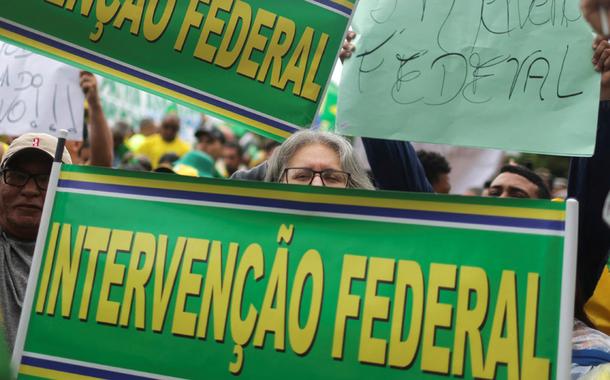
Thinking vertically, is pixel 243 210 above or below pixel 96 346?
above

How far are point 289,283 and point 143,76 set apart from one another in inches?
29.9

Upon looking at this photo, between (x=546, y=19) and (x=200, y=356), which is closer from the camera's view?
Answer: (x=200, y=356)

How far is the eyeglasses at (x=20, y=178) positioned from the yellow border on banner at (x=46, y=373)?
0.76 metres

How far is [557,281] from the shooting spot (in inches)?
72.1

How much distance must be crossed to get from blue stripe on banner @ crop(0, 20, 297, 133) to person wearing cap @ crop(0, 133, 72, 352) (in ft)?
1.32

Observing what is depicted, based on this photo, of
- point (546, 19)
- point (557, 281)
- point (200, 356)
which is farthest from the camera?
point (546, 19)

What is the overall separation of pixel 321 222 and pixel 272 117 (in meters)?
0.41

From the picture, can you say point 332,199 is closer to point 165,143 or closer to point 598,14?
point 598,14

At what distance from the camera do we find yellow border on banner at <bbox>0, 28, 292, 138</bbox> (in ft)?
7.67

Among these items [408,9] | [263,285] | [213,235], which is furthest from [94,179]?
[408,9]

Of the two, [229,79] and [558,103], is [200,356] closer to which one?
[229,79]

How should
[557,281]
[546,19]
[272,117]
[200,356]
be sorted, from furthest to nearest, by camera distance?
1. [272,117]
2. [546,19]
3. [200,356]
4. [557,281]

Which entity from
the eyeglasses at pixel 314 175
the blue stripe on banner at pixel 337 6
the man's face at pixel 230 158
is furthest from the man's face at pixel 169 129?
the blue stripe on banner at pixel 337 6

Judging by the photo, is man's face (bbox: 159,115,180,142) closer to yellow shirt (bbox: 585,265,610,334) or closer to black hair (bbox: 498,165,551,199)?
black hair (bbox: 498,165,551,199)
